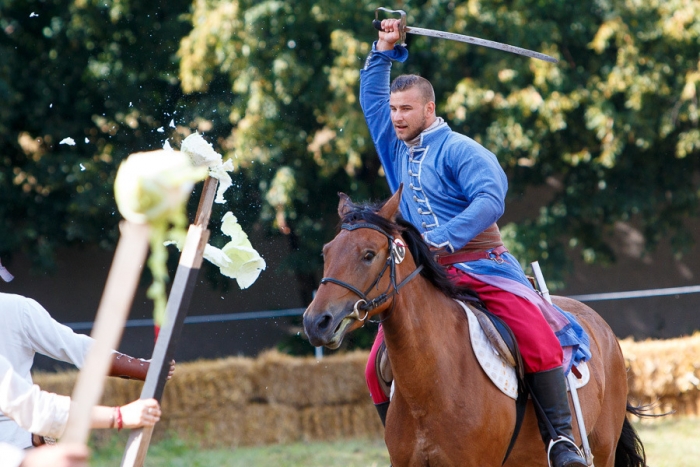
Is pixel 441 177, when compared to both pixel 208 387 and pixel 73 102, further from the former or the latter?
pixel 73 102

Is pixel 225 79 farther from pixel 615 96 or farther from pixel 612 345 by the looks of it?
pixel 612 345

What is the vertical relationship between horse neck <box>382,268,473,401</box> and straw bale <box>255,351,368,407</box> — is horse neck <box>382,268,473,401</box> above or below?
above

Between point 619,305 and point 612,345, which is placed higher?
point 612,345

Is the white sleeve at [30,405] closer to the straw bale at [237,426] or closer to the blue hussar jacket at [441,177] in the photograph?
the blue hussar jacket at [441,177]

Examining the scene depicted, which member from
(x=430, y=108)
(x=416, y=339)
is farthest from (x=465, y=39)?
(x=416, y=339)

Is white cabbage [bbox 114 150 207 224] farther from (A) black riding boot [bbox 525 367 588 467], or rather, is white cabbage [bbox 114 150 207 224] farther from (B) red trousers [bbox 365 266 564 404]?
(A) black riding boot [bbox 525 367 588 467]

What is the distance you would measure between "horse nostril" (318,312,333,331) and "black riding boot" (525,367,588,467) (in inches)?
50.3

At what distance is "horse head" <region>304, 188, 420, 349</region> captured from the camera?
341 centimetres

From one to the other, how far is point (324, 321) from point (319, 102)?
346 inches

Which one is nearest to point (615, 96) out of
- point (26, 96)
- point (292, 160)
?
point (292, 160)

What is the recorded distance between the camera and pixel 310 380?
9.46 meters

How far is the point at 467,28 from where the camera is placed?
38.4ft

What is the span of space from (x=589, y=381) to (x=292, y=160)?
26.9ft

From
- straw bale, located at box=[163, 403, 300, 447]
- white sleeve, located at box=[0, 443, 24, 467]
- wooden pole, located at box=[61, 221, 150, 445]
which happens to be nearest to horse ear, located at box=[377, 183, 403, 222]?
white sleeve, located at box=[0, 443, 24, 467]
